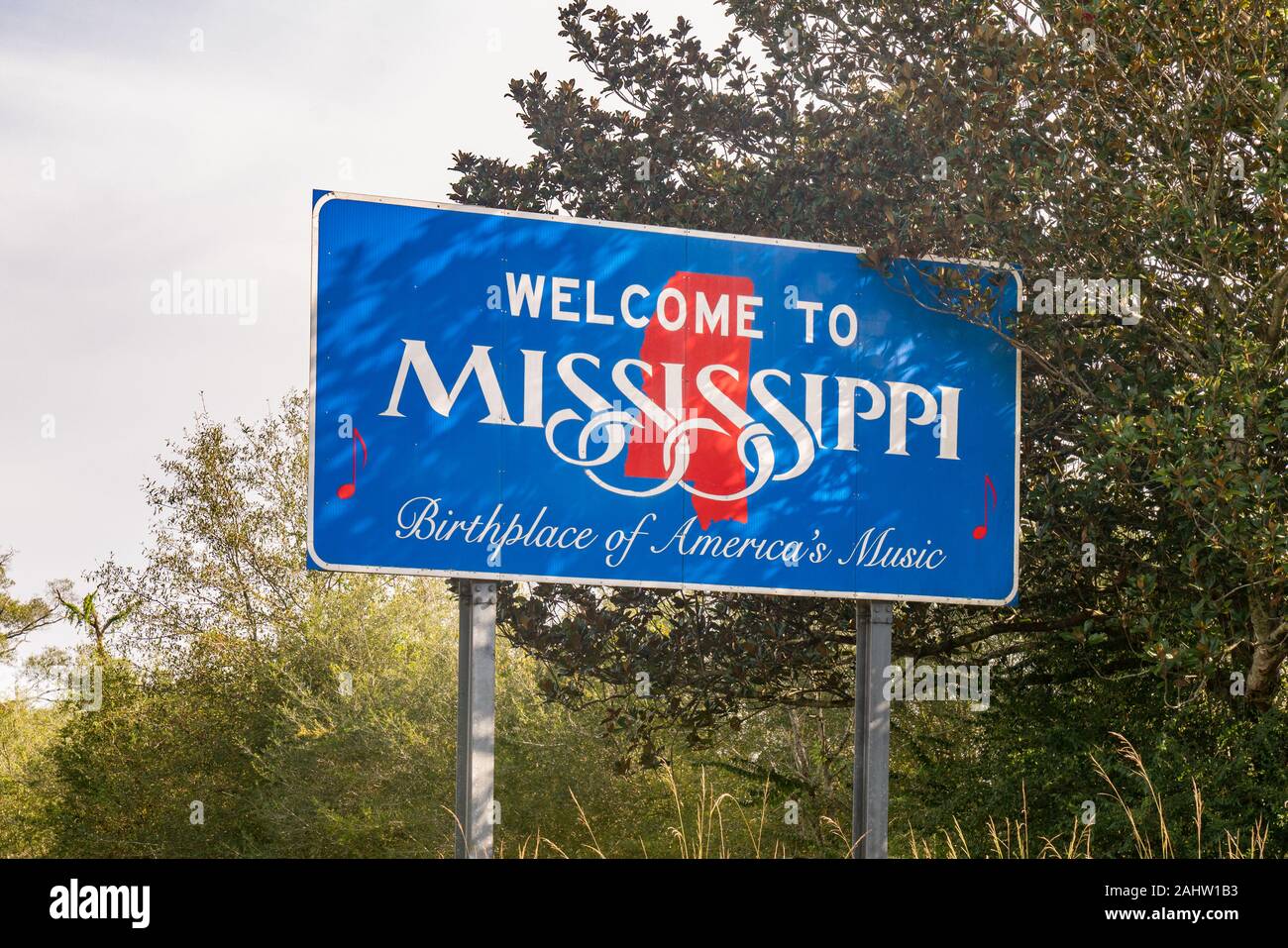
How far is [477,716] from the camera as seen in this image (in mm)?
9906

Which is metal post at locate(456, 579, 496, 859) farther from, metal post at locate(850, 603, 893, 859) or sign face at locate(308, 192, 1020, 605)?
metal post at locate(850, 603, 893, 859)

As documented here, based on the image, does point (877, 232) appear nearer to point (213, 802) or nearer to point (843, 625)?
point (843, 625)

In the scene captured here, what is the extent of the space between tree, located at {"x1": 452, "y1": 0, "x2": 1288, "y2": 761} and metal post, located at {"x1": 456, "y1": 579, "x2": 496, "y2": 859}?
2.78 metres

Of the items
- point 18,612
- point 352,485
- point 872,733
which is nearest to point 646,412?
point 352,485

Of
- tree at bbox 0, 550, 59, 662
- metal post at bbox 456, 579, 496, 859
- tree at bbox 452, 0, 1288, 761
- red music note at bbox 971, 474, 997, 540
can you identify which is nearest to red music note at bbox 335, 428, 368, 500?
metal post at bbox 456, 579, 496, 859

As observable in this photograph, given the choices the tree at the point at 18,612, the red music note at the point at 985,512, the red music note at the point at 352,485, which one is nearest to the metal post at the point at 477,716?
the red music note at the point at 352,485

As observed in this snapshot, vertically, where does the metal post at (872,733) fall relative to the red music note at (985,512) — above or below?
below

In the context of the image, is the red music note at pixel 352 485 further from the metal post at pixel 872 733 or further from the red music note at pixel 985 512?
the red music note at pixel 985 512

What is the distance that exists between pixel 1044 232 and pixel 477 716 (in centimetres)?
593

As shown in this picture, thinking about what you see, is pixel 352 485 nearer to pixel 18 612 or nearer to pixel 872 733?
pixel 872 733

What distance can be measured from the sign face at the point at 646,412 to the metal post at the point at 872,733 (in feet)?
1.12

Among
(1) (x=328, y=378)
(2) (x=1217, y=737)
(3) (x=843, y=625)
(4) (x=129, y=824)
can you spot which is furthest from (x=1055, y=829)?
(4) (x=129, y=824)

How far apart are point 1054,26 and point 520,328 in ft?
15.4

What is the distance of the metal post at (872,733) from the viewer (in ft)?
35.5
